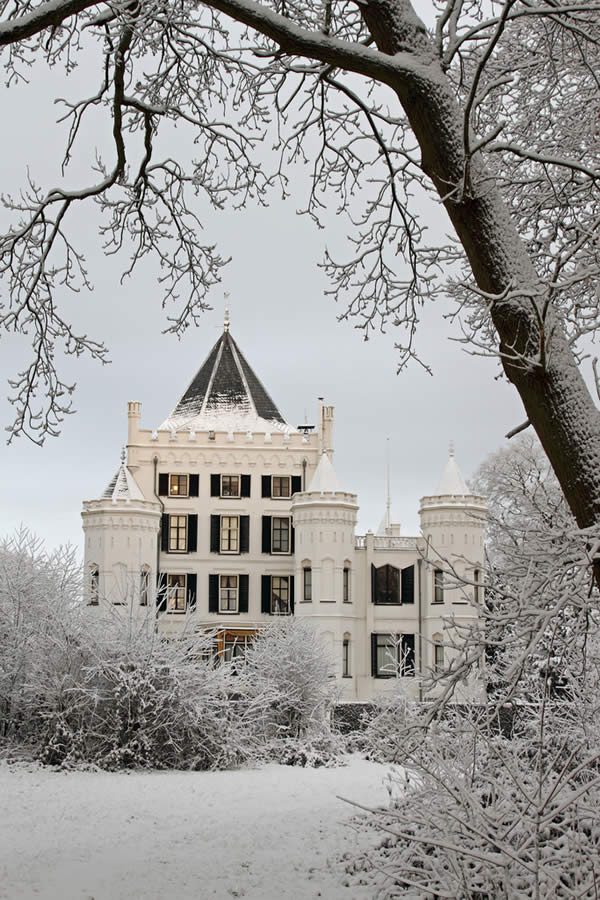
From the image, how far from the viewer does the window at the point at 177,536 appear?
36.9 m

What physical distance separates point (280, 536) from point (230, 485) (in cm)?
249

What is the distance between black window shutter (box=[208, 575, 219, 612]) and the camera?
119 feet

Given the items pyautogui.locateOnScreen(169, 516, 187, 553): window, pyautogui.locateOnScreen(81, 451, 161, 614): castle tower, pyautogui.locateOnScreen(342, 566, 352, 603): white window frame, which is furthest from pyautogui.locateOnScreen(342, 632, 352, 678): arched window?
pyautogui.locateOnScreen(81, 451, 161, 614): castle tower

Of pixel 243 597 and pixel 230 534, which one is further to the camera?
pixel 230 534

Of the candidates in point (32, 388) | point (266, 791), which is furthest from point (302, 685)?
point (32, 388)

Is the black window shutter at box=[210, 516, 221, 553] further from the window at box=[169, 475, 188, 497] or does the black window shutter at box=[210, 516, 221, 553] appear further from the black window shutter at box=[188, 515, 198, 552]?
the window at box=[169, 475, 188, 497]

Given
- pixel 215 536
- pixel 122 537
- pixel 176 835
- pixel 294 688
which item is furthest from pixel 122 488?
pixel 176 835

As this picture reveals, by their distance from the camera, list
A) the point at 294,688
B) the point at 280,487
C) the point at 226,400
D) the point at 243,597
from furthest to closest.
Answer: the point at 226,400
the point at 280,487
the point at 243,597
the point at 294,688

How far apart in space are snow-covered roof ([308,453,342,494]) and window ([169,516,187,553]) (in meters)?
4.87

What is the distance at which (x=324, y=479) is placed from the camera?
116 feet

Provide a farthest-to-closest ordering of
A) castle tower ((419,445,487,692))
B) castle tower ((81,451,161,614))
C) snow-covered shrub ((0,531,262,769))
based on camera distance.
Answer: castle tower ((81,451,161,614)) < castle tower ((419,445,487,692)) < snow-covered shrub ((0,531,262,769))

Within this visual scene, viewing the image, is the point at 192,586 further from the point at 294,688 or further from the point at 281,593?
the point at 294,688

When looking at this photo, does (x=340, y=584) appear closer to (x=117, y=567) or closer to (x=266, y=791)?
(x=117, y=567)

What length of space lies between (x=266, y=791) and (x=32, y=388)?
7920 millimetres
